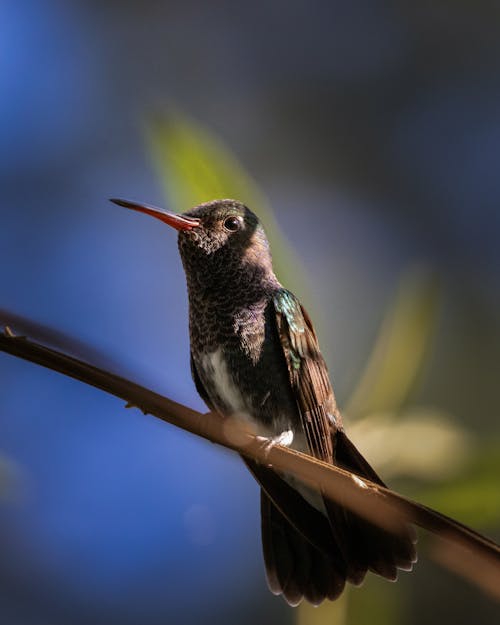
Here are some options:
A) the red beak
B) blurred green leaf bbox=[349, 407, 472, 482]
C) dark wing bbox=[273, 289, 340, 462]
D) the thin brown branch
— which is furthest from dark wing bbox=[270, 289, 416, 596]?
the thin brown branch

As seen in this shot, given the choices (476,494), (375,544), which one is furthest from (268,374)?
(476,494)

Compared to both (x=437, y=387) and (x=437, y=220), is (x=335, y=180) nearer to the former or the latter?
(x=437, y=220)

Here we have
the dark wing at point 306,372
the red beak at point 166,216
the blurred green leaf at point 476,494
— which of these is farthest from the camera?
the dark wing at point 306,372

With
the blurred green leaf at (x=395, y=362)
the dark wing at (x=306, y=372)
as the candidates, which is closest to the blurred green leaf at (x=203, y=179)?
the blurred green leaf at (x=395, y=362)

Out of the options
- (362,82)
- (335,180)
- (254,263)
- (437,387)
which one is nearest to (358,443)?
(254,263)

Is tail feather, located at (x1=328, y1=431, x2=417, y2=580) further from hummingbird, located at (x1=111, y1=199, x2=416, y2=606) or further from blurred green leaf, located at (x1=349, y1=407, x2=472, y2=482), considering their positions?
blurred green leaf, located at (x1=349, y1=407, x2=472, y2=482)

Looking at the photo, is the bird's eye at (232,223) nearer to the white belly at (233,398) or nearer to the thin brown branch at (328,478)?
the white belly at (233,398)

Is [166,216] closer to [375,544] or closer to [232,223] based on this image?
[232,223]
